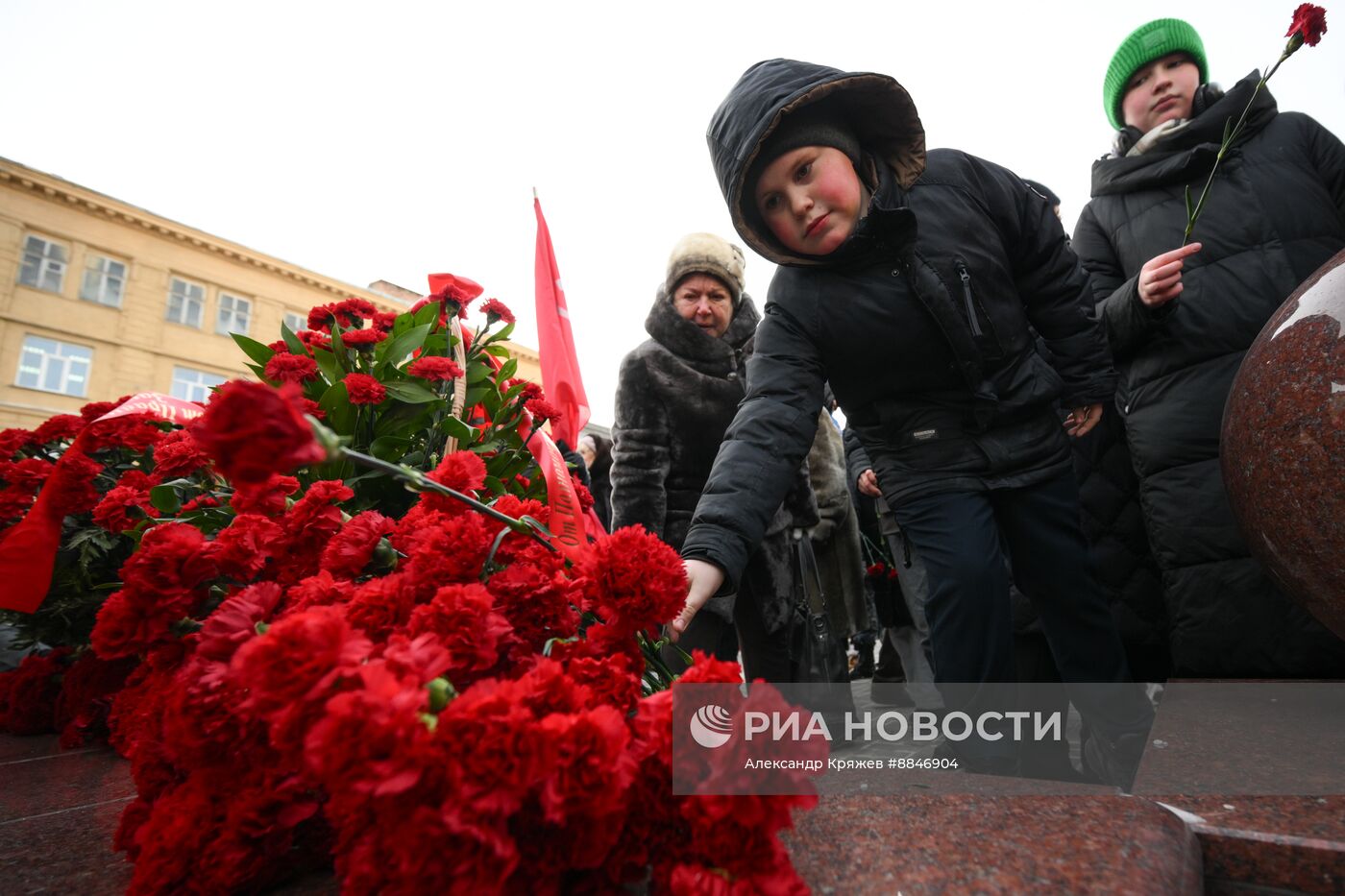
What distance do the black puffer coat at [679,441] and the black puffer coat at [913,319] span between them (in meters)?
1.10

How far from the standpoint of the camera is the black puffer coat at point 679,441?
302cm

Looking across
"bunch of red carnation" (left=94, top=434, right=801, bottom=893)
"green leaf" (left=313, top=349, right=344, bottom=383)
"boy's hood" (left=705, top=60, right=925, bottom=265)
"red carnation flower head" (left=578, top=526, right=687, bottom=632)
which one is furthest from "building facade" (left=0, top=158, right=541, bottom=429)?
"red carnation flower head" (left=578, top=526, right=687, bottom=632)

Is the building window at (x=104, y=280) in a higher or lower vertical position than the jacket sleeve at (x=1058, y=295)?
higher

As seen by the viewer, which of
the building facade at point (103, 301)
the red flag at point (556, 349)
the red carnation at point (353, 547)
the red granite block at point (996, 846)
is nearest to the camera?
the red granite block at point (996, 846)

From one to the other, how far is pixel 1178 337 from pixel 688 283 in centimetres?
204

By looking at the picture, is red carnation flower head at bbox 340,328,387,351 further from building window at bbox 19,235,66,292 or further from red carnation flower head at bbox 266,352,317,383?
building window at bbox 19,235,66,292

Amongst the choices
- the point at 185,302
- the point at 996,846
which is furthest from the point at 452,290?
the point at 185,302

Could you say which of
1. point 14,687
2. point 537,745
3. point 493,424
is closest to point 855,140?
point 493,424

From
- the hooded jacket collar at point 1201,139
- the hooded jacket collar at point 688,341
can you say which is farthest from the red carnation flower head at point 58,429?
the hooded jacket collar at point 1201,139

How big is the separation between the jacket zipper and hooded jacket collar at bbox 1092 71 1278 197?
1209 millimetres

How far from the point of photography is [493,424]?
2.29 m

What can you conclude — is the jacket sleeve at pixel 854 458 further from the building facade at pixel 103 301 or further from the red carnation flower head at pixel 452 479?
the building facade at pixel 103 301

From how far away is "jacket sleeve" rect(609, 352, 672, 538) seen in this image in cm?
304

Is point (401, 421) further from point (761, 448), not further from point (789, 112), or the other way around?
point (789, 112)
